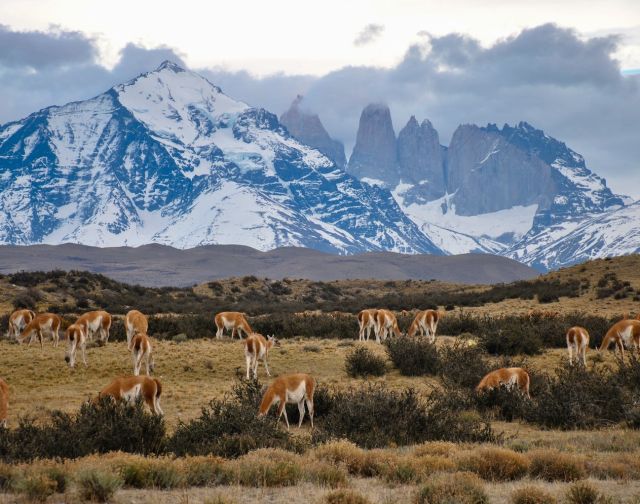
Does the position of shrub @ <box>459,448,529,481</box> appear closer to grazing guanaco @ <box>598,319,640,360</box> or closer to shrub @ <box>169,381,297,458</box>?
shrub @ <box>169,381,297,458</box>

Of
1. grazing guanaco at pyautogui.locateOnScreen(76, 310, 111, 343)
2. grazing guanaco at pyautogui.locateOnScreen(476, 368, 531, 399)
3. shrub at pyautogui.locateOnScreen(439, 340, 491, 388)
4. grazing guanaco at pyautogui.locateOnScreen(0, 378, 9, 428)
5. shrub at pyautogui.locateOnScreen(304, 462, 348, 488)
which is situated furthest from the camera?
grazing guanaco at pyautogui.locateOnScreen(76, 310, 111, 343)

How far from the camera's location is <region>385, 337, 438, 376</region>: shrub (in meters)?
25.4

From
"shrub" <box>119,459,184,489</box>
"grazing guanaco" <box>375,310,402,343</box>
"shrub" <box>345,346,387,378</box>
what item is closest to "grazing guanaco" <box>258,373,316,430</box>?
"shrub" <box>119,459,184,489</box>

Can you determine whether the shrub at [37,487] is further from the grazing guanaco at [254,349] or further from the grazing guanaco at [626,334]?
the grazing guanaco at [626,334]

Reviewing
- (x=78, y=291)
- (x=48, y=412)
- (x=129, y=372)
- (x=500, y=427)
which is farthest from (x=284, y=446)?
(x=78, y=291)

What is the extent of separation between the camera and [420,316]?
108 feet

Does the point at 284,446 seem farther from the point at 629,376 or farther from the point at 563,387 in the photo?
the point at 629,376

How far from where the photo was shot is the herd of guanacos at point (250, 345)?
16391 mm

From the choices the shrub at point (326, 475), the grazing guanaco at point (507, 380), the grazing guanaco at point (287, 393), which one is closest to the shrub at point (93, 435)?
the grazing guanaco at point (287, 393)

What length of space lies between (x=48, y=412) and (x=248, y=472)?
854 centimetres

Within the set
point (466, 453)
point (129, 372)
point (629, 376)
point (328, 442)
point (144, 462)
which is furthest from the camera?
point (129, 372)

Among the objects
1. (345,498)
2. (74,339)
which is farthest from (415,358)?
(345,498)

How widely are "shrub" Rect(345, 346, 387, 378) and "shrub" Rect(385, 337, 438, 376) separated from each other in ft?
2.22

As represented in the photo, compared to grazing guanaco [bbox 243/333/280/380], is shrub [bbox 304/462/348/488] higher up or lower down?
lower down
